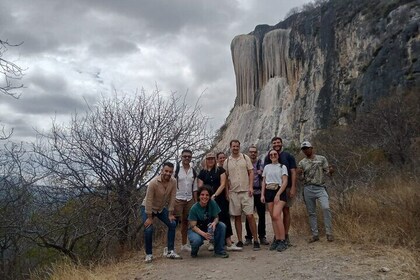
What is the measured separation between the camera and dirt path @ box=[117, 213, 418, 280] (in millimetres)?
4570

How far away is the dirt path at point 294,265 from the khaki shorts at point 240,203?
25.0 inches

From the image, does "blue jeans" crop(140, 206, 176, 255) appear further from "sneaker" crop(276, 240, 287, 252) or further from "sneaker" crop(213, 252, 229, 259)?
"sneaker" crop(276, 240, 287, 252)

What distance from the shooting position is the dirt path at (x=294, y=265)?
4.57m

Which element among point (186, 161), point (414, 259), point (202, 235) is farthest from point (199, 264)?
point (414, 259)

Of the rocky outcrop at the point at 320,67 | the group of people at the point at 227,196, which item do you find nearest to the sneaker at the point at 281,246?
the group of people at the point at 227,196

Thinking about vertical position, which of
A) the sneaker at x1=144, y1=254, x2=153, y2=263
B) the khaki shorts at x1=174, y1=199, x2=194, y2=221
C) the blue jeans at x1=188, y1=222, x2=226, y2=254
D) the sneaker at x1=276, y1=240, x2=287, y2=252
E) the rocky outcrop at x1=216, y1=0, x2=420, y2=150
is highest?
the rocky outcrop at x1=216, y1=0, x2=420, y2=150

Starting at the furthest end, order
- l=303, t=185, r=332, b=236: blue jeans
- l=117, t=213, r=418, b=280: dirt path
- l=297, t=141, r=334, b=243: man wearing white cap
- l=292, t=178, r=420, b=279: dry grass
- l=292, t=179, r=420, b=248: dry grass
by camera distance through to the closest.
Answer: l=297, t=141, r=334, b=243: man wearing white cap → l=303, t=185, r=332, b=236: blue jeans → l=292, t=179, r=420, b=248: dry grass → l=292, t=178, r=420, b=279: dry grass → l=117, t=213, r=418, b=280: dirt path

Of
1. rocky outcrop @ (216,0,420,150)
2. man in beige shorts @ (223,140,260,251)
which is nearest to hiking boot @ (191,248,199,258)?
man in beige shorts @ (223,140,260,251)

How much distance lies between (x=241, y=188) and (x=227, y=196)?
283mm

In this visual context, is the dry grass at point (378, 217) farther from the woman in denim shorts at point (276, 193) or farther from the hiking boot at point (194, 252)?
the hiking boot at point (194, 252)

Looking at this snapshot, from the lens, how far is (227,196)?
6.45m

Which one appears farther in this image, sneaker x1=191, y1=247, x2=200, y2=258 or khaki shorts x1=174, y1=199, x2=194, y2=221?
khaki shorts x1=174, y1=199, x2=194, y2=221

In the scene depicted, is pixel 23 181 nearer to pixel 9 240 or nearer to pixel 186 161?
pixel 9 240

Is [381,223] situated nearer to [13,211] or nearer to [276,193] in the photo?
[276,193]
